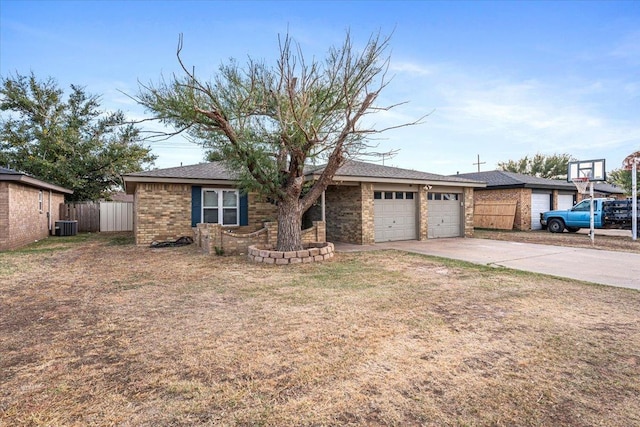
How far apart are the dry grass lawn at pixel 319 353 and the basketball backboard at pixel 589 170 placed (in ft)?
41.3

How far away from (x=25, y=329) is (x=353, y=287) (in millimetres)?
4808

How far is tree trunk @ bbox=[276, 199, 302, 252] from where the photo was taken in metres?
9.25

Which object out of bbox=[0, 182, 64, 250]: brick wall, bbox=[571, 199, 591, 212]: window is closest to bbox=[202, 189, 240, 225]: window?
bbox=[0, 182, 64, 250]: brick wall

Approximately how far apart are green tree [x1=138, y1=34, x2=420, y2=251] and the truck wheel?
14023 mm

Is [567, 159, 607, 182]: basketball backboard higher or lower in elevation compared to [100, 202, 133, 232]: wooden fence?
higher

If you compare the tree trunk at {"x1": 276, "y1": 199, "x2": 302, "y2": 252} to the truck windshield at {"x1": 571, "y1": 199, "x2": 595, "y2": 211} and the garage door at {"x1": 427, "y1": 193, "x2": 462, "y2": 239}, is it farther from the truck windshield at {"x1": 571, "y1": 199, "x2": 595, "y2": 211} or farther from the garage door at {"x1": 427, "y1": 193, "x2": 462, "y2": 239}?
the truck windshield at {"x1": 571, "y1": 199, "x2": 595, "y2": 211}

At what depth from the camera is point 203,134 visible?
8.97 metres

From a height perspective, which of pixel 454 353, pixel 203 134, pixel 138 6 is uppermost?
pixel 138 6

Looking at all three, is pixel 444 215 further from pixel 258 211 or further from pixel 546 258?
pixel 258 211

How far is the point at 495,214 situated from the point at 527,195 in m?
1.97

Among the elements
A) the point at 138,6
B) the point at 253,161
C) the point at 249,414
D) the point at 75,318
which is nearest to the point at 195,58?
the point at 253,161

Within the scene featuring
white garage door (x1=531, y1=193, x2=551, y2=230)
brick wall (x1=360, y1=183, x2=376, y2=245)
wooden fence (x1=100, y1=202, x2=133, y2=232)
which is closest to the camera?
brick wall (x1=360, y1=183, x2=376, y2=245)

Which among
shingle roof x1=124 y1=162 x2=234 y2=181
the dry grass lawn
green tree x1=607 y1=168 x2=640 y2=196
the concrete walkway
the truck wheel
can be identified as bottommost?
the dry grass lawn

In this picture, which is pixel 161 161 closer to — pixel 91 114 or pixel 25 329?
pixel 91 114
